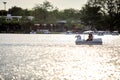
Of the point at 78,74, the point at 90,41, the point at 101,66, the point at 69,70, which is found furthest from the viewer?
the point at 90,41

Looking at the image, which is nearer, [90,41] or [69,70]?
[69,70]

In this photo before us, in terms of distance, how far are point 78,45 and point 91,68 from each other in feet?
180

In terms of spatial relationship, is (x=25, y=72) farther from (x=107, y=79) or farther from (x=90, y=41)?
(x=90, y=41)

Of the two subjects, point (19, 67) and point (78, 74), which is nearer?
point (78, 74)

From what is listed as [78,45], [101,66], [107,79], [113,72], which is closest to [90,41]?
[78,45]

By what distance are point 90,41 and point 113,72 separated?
178 feet

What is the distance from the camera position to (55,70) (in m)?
57.9

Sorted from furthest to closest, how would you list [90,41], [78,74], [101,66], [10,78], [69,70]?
[90,41] → [101,66] → [69,70] → [78,74] → [10,78]

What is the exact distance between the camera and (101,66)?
209 feet

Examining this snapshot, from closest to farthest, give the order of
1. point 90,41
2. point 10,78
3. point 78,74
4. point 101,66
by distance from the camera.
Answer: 1. point 10,78
2. point 78,74
3. point 101,66
4. point 90,41

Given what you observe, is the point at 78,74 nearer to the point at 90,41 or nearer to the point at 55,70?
the point at 55,70

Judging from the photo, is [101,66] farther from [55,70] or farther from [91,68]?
[55,70]

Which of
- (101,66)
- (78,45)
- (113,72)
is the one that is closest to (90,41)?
(78,45)

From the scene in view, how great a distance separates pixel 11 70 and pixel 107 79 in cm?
1332
